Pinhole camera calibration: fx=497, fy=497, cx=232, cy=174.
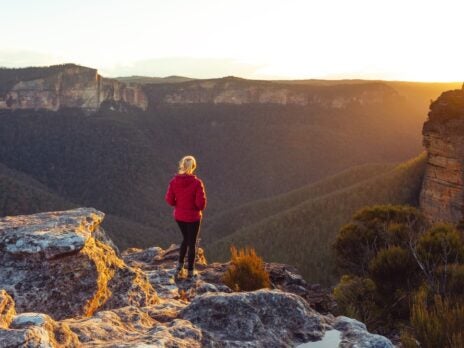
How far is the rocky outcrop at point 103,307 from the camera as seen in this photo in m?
4.03

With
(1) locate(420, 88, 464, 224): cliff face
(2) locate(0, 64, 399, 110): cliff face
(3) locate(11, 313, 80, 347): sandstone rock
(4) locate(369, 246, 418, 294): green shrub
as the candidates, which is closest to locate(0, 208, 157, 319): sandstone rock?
(3) locate(11, 313, 80, 347): sandstone rock

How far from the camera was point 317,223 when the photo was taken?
42156mm

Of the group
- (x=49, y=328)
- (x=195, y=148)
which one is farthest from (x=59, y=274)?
(x=195, y=148)

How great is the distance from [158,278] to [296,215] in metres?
37.1

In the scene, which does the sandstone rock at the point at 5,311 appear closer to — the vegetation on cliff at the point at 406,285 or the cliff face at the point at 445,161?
the vegetation on cliff at the point at 406,285

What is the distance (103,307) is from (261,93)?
368ft

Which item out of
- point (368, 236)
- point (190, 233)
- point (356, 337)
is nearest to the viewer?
point (356, 337)

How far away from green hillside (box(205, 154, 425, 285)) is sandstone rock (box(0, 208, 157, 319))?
91.5 ft

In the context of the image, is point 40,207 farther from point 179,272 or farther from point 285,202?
point 179,272

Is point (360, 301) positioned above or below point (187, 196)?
below

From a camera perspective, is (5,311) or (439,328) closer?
(5,311)

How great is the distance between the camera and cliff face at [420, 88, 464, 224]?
32188mm

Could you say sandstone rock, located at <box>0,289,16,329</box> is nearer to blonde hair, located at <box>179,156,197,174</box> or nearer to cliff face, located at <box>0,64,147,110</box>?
blonde hair, located at <box>179,156,197,174</box>

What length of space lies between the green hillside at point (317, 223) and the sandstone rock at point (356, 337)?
28.3 m
